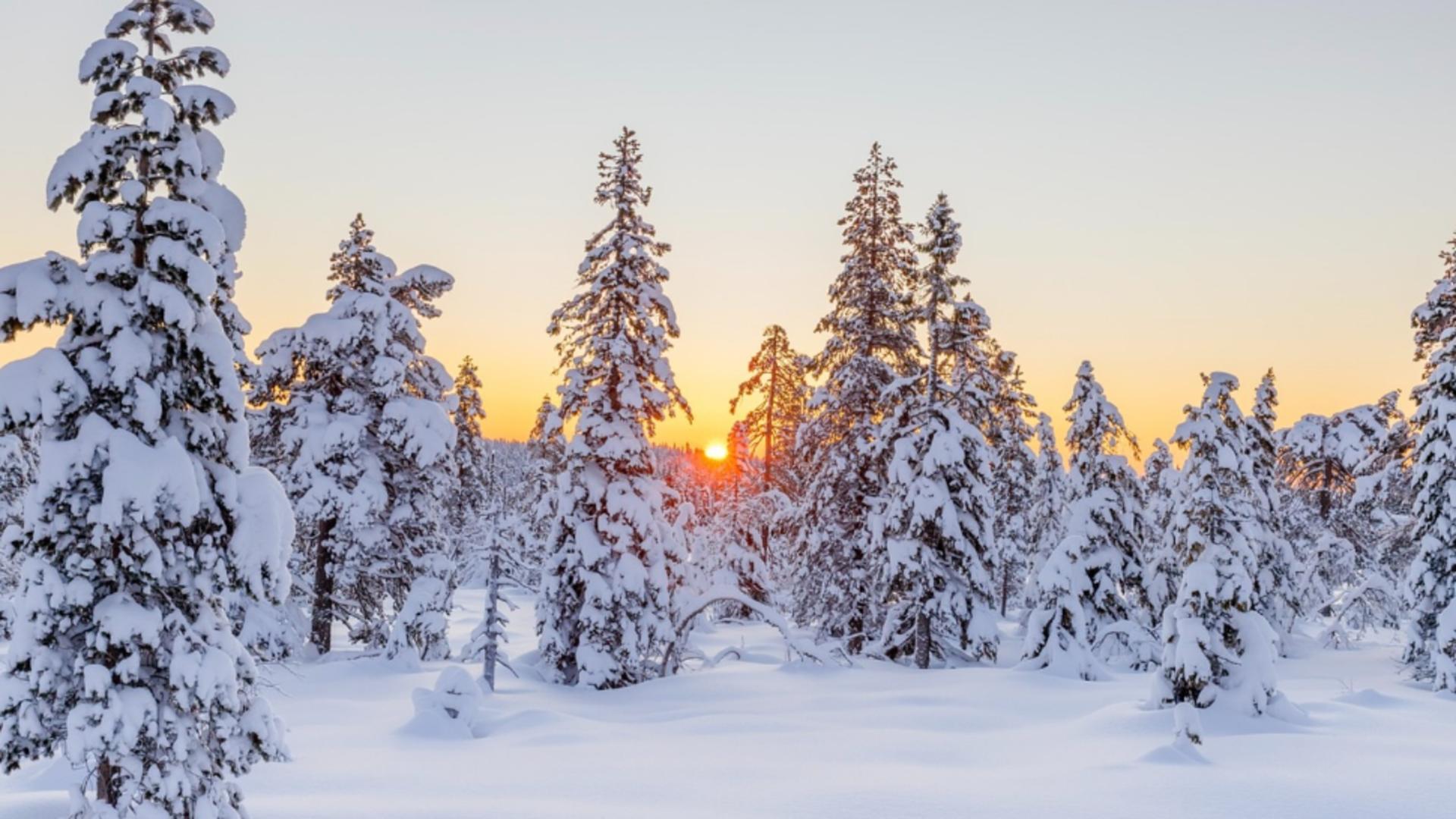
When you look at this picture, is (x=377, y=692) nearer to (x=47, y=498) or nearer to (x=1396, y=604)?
(x=47, y=498)

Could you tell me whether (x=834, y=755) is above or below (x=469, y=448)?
below

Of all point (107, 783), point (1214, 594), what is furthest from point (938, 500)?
point (107, 783)

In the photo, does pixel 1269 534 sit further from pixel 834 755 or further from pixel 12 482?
pixel 12 482

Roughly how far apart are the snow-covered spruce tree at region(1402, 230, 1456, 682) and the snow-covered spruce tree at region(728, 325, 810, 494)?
2181cm

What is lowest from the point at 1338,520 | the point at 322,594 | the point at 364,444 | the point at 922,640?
the point at 922,640

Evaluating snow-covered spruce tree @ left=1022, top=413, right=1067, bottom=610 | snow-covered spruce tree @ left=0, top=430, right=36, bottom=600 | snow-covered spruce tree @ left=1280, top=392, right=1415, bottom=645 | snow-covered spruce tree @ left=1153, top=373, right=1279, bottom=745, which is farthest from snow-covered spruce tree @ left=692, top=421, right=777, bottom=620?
snow-covered spruce tree @ left=1280, top=392, right=1415, bottom=645

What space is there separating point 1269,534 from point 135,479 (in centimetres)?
→ 3623

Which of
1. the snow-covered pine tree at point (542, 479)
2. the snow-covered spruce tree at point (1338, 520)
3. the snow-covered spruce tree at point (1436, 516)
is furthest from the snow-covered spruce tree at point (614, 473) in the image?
the snow-covered spruce tree at point (1338, 520)

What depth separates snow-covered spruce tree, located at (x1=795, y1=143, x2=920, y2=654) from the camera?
26.7m

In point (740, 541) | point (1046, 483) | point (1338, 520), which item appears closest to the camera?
point (740, 541)

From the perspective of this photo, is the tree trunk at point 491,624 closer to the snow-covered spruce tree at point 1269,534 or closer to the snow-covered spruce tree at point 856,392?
the snow-covered spruce tree at point 856,392

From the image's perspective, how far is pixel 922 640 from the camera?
81.6ft

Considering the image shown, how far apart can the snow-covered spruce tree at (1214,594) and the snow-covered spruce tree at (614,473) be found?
37.5 ft

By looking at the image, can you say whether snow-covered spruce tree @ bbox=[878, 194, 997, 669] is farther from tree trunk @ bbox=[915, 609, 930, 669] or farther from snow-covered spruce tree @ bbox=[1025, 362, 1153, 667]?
snow-covered spruce tree @ bbox=[1025, 362, 1153, 667]
